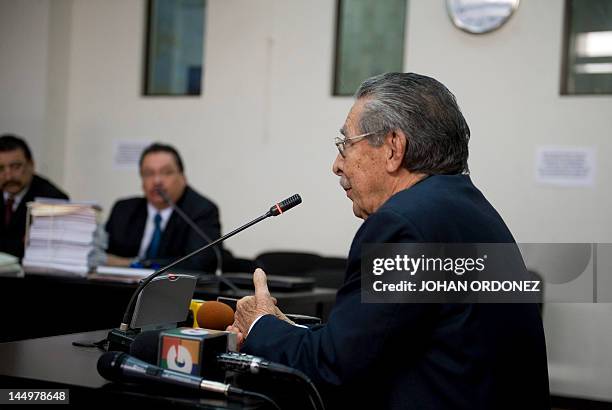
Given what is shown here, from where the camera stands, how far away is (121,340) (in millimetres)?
1595

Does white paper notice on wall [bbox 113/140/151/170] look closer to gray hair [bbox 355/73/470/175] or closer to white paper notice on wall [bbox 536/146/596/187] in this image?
white paper notice on wall [bbox 536/146/596/187]

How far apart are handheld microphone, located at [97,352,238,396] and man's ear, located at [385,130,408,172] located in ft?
1.89

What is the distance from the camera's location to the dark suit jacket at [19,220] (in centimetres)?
367

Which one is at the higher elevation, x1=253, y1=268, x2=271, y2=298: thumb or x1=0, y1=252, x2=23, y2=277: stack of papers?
x1=253, y1=268, x2=271, y2=298: thumb

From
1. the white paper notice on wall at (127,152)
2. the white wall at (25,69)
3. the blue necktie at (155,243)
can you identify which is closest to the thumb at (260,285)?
→ the blue necktie at (155,243)

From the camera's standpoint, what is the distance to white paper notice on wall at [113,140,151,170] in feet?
18.4

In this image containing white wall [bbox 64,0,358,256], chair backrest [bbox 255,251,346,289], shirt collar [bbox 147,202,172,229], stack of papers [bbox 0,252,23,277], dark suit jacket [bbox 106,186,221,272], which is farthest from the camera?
white wall [bbox 64,0,358,256]

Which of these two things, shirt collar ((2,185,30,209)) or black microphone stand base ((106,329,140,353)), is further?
shirt collar ((2,185,30,209))

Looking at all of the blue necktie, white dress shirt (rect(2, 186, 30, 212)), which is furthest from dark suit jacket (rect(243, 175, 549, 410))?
white dress shirt (rect(2, 186, 30, 212))

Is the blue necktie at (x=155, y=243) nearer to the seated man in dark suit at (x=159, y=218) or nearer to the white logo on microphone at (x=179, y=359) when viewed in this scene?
the seated man in dark suit at (x=159, y=218)

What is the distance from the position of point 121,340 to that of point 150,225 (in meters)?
2.44

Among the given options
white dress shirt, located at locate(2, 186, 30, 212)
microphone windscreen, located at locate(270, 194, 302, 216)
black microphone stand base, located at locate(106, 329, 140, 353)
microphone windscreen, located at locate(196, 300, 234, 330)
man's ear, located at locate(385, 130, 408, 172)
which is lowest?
black microphone stand base, located at locate(106, 329, 140, 353)

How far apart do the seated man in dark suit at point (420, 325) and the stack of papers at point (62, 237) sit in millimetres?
1869

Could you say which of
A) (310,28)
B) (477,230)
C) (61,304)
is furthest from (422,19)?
(477,230)
